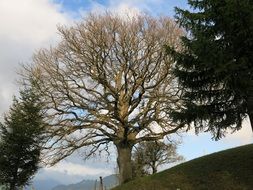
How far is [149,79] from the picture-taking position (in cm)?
3497

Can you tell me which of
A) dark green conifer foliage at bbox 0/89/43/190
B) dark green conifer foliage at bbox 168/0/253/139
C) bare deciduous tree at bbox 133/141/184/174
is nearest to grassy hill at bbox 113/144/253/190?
dark green conifer foliage at bbox 168/0/253/139

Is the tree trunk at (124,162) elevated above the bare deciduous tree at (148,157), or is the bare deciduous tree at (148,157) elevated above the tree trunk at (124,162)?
the bare deciduous tree at (148,157)

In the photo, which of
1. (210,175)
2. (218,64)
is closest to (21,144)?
(210,175)

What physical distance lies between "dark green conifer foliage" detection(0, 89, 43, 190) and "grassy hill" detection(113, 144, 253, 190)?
36.6 feet

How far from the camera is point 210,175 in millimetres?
23578

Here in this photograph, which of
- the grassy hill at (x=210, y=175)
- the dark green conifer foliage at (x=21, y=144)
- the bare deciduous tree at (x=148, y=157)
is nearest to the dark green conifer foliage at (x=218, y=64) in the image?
the grassy hill at (x=210, y=175)

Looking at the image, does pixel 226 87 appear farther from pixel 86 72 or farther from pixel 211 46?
pixel 86 72

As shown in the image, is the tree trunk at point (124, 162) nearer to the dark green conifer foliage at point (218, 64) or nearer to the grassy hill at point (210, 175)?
the grassy hill at point (210, 175)

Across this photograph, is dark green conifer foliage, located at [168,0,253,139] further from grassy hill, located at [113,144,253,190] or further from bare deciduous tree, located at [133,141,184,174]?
bare deciduous tree, located at [133,141,184,174]

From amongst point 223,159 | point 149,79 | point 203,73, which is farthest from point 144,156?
point 203,73

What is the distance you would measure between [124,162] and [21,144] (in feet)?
27.7

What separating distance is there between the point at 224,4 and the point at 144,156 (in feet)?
125

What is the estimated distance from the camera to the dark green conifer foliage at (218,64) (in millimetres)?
17469

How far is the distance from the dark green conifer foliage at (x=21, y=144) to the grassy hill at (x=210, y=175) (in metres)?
11.2
